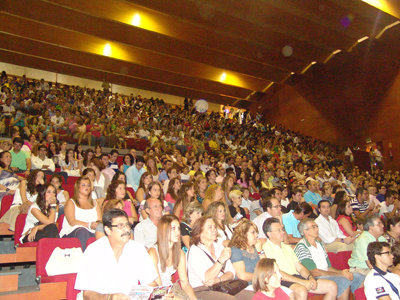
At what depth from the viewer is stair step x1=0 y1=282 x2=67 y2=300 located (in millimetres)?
2357

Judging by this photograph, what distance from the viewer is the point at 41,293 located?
2.42 meters

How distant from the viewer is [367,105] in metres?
14.6

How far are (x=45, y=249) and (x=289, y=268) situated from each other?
1.95 m

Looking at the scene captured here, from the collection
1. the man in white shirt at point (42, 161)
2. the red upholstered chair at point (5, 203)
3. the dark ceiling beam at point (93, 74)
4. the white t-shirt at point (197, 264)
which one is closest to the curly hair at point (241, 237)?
the white t-shirt at point (197, 264)

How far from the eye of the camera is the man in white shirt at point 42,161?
543cm

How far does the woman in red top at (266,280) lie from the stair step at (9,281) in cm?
173

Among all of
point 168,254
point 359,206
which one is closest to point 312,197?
point 359,206

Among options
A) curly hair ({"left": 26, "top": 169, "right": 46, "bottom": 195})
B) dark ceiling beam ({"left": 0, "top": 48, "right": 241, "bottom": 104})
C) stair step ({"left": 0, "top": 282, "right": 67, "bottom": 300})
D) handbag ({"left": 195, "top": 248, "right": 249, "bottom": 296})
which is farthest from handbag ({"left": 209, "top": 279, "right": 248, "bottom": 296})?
dark ceiling beam ({"left": 0, "top": 48, "right": 241, "bottom": 104})

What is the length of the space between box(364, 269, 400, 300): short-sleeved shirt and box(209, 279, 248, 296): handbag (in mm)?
940

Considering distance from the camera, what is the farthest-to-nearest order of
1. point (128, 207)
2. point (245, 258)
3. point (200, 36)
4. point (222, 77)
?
point (222, 77) < point (200, 36) < point (128, 207) < point (245, 258)

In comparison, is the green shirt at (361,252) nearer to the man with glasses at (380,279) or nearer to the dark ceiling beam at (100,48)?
the man with glasses at (380,279)

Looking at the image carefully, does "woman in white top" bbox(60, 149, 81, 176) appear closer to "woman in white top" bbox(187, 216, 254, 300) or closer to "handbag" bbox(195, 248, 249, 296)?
"woman in white top" bbox(187, 216, 254, 300)

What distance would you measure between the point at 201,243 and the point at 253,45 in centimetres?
1190

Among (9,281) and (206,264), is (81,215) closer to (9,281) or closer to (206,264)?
(9,281)
